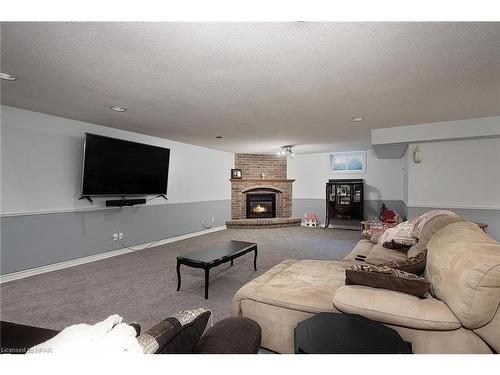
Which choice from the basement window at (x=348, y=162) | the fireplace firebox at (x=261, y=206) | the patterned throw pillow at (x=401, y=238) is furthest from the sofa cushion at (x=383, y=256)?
the fireplace firebox at (x=261, y=206)

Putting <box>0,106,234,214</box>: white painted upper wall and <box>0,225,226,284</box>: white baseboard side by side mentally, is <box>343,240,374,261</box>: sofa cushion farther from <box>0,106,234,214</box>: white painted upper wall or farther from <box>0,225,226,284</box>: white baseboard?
<box>0,106,234,214</box>: white painted upper wall

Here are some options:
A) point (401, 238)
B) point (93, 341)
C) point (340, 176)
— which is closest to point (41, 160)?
point (93, 341)

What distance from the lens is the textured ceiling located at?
5.09 ft

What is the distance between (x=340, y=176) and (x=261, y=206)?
100 inches

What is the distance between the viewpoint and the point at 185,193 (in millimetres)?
5730

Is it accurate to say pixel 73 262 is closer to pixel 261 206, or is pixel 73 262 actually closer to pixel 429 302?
pixel 429 302

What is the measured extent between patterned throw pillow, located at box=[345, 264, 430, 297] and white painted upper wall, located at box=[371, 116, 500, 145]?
3.26 meters

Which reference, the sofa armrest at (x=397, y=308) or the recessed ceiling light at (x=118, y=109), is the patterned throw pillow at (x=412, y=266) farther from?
the recessed ceiling light at (x=118, y=109)

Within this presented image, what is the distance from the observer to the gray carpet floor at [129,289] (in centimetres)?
226

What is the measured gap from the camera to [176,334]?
2.64 feet

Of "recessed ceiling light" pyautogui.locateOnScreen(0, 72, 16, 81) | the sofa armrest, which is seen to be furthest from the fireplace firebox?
the sofa armrest

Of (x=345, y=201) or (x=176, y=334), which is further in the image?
(x=345, y=201)

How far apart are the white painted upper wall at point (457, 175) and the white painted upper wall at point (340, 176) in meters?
2.14
